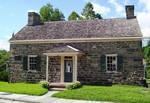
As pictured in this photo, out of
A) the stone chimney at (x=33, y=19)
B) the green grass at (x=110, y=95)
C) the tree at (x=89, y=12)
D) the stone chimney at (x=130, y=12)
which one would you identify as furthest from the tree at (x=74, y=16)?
the green grass at (x=110, y=95)

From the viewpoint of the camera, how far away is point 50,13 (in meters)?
49.6

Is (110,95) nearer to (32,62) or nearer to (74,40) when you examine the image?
(74,40)

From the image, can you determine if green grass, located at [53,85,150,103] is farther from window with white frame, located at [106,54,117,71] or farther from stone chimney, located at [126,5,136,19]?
stone chimney, located at [126,5,136,19]

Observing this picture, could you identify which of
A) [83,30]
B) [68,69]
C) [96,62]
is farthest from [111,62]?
[83,30]

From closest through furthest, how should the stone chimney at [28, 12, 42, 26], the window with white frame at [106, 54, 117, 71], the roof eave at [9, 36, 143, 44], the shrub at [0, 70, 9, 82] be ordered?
1. the roof eave at [9, 36, 143, 44]
2. the window with white frame at [106, 54, 117, 71]
3. the stone chimney at [28, 12, 42, 26]
4. the shrub at [0, 70, 9, 82]

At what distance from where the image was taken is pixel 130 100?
1719 centimetres

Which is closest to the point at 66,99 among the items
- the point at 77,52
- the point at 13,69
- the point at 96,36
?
the point at 77,52

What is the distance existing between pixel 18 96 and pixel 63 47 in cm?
800

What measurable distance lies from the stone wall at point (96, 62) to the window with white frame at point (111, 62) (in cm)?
33

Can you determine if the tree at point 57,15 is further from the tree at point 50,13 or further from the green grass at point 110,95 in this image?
the green grass at point 110,95

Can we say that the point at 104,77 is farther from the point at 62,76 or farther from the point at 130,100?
the point at 130,100

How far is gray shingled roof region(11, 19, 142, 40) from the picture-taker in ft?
84.5

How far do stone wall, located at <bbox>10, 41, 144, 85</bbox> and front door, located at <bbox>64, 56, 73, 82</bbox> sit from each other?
63 cm

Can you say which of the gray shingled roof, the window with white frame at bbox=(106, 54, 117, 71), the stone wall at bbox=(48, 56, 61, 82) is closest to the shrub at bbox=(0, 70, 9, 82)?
the gray shingled roof
